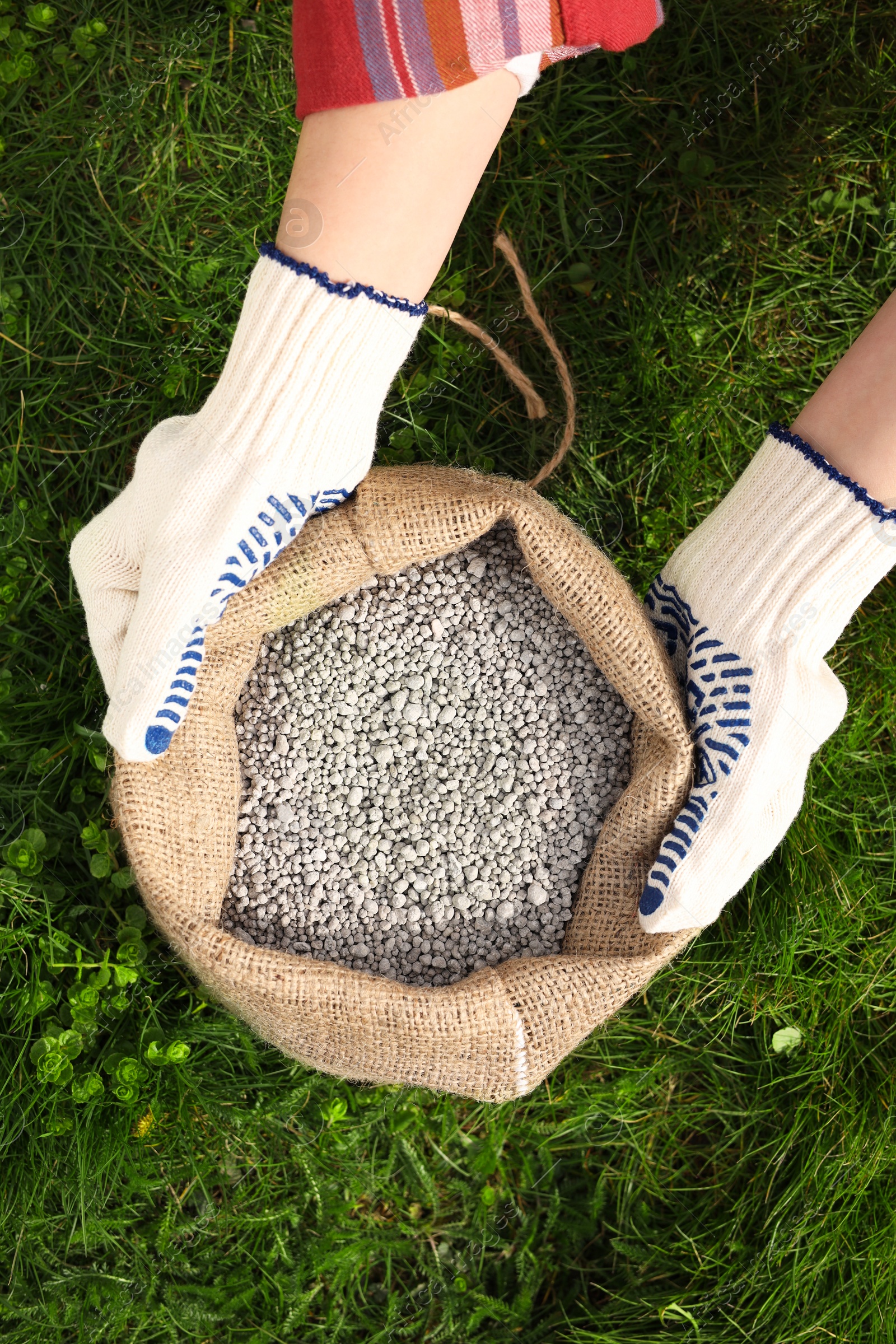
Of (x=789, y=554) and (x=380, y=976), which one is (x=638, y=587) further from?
(x=380, y=976)

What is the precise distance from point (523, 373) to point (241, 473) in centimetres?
58

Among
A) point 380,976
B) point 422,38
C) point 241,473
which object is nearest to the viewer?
point 422,38

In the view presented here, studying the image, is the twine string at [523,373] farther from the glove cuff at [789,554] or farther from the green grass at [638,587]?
the glove cuff at [789,554]

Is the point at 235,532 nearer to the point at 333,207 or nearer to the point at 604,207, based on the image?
the point at 333,207

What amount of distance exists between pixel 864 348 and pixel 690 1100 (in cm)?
123

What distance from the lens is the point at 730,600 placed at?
137cm

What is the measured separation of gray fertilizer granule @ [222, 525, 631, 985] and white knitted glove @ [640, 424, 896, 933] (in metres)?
0.20

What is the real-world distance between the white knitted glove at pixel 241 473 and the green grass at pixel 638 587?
304 millimetres

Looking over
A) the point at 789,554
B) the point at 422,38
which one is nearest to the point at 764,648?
the point at 789,554

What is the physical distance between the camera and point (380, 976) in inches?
56.9

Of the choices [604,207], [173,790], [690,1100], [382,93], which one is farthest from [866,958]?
[382,93]

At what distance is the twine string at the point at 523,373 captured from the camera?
61.2 inches

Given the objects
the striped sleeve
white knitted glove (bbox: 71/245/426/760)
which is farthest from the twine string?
the striped sleeve

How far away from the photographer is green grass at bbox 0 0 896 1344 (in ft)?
5.31
